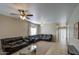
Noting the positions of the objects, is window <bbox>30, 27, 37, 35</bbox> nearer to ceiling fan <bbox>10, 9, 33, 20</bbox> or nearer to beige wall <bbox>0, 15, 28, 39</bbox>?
beige wall <bbox>0, 15, 28, 39</bbox>

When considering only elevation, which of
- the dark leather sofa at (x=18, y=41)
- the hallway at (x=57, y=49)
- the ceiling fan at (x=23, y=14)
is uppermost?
the ceiling fan at (x=23, y=14)

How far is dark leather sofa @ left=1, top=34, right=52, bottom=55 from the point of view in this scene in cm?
230

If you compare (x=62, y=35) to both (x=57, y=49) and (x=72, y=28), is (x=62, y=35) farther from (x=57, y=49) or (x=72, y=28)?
(x=57, y=49)

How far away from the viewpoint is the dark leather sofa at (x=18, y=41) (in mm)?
2297

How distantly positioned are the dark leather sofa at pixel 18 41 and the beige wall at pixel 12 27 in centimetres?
10

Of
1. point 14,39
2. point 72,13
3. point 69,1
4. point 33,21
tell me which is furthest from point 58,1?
point 14,39

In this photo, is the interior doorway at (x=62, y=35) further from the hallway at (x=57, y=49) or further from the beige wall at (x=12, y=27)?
the beige wall at (x=12, y=27)

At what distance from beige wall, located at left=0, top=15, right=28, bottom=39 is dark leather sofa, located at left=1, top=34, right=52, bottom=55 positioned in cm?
10

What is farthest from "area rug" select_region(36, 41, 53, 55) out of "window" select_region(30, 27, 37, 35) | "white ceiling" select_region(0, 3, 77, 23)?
"white ceiling" select_region(0, 3, 77, 23)

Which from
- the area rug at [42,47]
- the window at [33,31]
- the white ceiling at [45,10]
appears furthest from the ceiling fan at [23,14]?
the area rug at [42,47]

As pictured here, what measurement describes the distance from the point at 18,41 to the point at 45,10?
901 mm

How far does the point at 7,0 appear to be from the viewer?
221cm

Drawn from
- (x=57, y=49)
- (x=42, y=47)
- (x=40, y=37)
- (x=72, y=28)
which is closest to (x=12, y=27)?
(x=40, y=37)

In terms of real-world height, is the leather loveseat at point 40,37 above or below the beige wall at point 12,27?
below
